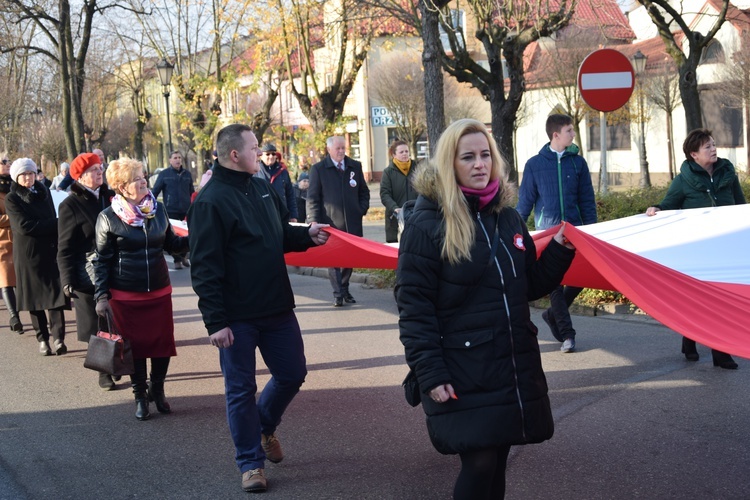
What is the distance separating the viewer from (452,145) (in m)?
3.86

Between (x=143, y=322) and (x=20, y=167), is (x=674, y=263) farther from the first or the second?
(x=20, y=167)

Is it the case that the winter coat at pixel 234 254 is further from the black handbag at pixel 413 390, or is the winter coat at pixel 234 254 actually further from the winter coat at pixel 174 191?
the winter coat at pixel 174 191

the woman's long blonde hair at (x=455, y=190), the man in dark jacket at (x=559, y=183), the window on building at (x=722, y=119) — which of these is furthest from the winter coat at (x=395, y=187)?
the window on building at (x=722, y=119)

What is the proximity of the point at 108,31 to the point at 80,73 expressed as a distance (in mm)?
12737

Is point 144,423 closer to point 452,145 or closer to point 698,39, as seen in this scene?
point 452,145

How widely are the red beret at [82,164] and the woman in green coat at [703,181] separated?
4.69m

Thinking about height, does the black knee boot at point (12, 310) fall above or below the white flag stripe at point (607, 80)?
below

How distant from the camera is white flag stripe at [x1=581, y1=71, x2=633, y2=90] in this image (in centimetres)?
1046

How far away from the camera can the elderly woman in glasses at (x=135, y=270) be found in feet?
22.2

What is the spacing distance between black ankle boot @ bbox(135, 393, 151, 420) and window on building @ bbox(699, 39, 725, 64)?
32.8 meters

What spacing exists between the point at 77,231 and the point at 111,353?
158 cm

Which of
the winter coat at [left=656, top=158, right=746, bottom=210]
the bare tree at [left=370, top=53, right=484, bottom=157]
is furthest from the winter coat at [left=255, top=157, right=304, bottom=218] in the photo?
the bare tree at [left=370, top=53, right=484, bottom=157]

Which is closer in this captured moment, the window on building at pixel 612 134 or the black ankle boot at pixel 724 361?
the black ankle boot at pixel 724 361

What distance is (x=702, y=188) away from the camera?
7523 millimetres
